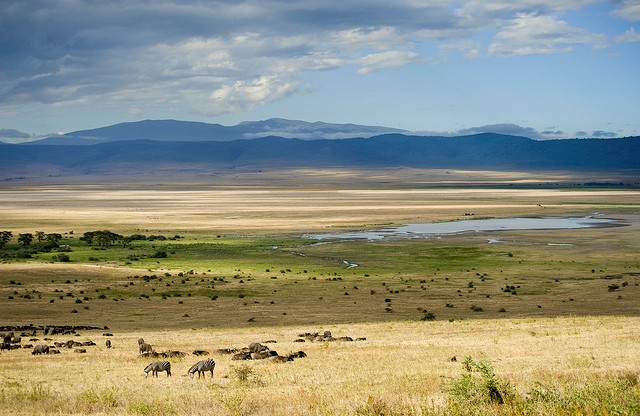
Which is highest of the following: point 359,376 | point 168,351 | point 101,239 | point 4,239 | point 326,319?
point 359,376

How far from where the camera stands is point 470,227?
104312 millimetres

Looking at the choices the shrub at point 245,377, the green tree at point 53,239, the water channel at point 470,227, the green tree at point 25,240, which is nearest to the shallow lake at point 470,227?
the water channel at point 470,227

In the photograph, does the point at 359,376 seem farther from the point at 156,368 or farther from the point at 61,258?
the point at 61,258

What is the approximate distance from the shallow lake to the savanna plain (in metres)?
4.17

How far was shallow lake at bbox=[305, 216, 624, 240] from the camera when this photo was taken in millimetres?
94625

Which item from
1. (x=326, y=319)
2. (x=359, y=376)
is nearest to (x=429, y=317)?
(x=326, y=319)

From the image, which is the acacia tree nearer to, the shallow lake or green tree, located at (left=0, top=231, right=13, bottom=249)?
green tree, located at (left=0, top=231, right=13, bottom=249)

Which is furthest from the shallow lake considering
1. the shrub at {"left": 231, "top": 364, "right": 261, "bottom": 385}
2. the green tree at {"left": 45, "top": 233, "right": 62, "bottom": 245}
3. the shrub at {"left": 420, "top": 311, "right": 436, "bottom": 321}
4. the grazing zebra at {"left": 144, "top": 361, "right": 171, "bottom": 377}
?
the shrub at {"left": 231, "top": 364, "right": 261, "bottom": 385}

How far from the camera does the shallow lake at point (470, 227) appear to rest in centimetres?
9462

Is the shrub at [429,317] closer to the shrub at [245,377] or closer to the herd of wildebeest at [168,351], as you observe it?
the herd of wildebeest at [168,351]

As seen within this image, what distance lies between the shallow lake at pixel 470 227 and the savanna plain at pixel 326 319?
4173 millimetres

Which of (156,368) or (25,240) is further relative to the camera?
(25,240)

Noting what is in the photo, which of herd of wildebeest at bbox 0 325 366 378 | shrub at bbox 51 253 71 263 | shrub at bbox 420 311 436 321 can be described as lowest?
shrub at bbox 420 311 436 321

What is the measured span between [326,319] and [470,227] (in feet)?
226
